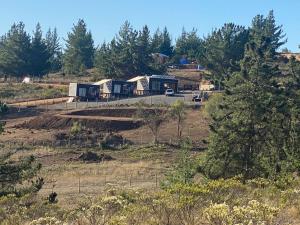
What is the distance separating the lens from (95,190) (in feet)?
107

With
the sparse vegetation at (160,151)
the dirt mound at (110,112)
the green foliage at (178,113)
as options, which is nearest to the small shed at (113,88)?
the sparse vegetation at (160,151)

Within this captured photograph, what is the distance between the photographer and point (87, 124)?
59750 mm

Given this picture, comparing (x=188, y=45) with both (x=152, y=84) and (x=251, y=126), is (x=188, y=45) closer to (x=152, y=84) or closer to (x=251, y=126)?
(x=152, y=84)

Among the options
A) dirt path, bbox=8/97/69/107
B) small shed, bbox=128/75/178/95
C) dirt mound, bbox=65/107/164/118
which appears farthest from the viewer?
small shed, bbox=128/75/178/95

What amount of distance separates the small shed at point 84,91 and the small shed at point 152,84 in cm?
708

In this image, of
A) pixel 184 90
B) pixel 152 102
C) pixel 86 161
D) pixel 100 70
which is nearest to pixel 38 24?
pixel 100 70

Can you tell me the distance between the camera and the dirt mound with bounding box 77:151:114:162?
46.6 m

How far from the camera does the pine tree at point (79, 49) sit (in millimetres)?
105294

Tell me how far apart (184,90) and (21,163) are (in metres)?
63.8

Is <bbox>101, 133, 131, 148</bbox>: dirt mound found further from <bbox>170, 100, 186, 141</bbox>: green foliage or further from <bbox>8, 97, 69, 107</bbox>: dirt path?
<bbox>8, 97, 69, 107</bbox>: dirt path

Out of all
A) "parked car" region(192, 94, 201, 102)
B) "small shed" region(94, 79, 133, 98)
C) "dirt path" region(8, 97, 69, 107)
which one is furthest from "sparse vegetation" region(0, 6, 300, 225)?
"small shed" region(94, 79, 133, 98)

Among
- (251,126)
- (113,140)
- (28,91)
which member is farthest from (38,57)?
(251,126)

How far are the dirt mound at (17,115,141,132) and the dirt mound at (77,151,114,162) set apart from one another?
11.2 metres

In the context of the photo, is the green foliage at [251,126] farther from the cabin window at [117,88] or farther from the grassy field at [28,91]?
the grassy field at [28,91]
